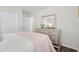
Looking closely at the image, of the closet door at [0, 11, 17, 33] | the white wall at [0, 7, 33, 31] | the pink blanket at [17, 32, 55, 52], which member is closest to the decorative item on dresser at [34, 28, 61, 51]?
the pink blanket at [17, 32, 55, 52]

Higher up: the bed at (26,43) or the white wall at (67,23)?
the white wall at (67,23)

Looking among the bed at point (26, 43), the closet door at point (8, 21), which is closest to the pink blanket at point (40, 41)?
the bed at point (26, 43)

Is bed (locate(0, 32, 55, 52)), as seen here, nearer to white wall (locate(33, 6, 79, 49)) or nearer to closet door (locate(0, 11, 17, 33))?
closet door (locate(0, 11, 17, 33))

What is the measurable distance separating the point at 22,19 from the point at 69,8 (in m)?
0.65

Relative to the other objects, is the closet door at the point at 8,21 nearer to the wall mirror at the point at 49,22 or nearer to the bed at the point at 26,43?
the bed at the point at 26,43

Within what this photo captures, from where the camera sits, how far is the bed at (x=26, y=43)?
0.94 meters

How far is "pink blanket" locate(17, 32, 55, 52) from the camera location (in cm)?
96

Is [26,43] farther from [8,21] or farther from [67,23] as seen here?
[67,23]

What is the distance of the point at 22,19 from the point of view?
1003 millimetres

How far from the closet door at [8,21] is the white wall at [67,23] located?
1.16ft

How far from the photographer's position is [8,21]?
37.9 inches
